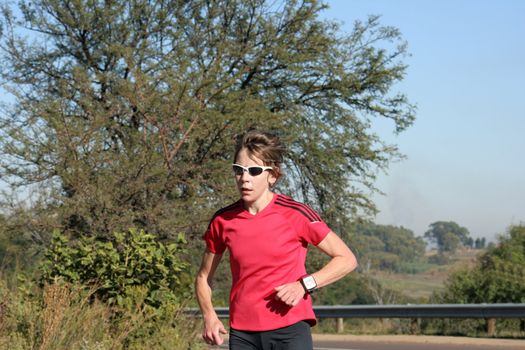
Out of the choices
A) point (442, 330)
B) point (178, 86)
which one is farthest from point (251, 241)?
point (442, 330)

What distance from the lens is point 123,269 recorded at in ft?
34.9

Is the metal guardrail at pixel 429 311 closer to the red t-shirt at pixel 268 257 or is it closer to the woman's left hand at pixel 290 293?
the red t-shirt at pixel 268 257

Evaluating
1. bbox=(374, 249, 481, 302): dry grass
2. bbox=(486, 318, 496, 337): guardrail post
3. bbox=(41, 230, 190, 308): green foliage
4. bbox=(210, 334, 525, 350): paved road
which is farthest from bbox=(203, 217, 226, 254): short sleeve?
bbox=(374, 249, 481, 302): dry grass

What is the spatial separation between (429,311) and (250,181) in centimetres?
1462

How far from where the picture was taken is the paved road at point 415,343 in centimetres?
1628

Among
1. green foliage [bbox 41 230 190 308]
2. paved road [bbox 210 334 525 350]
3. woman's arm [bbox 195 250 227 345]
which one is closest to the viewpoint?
woman's arm [bbox 195 250 227 345]

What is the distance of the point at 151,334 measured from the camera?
34.7 feet

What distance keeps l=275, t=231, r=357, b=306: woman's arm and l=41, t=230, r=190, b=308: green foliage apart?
5.96 metres

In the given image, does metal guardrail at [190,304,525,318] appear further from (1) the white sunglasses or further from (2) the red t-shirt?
(1) the white sunglasses

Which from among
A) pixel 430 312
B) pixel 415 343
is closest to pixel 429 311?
pixel 430 312

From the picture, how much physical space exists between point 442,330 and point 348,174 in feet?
15.6

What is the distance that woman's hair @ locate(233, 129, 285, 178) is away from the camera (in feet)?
16.0

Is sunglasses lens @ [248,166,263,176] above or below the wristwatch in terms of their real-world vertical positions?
above

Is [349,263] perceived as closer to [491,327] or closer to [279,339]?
[279,339]
